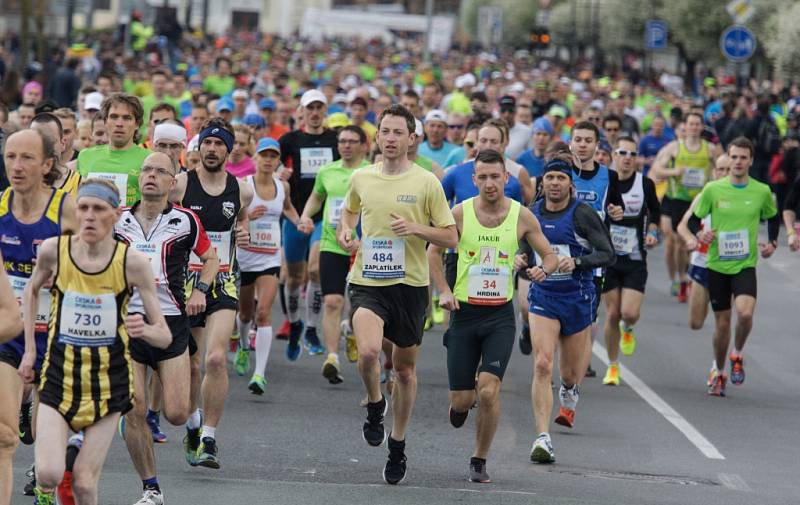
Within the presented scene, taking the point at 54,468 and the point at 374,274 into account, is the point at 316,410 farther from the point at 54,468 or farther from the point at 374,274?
the point at 54,468

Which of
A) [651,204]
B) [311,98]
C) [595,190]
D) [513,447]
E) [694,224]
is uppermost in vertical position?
[311,98]

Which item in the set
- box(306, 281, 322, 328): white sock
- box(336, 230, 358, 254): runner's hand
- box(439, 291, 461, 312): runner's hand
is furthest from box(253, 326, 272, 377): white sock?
box(439, 291, 461, 312): runner's hand

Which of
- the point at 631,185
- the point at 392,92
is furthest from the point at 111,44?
the point at 631,185

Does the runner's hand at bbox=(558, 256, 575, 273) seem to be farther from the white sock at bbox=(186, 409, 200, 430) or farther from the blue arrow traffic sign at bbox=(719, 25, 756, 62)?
the blue arrow traffic sign at bbox=(719, 25, 756, 62)

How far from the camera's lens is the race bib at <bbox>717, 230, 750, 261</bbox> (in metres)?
14.2

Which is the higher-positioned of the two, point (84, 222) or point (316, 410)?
point (84, 222)

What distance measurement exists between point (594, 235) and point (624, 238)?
3.18m

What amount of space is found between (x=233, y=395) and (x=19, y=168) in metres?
5.00

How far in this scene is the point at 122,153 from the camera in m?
11.0

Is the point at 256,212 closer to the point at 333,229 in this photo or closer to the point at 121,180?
the point at 333,229

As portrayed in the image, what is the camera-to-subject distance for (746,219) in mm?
14188

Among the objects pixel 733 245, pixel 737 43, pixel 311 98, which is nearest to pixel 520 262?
pixel 733 245

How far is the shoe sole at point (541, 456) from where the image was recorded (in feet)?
35.0

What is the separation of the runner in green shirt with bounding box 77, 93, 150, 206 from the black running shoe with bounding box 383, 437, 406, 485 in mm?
2316
